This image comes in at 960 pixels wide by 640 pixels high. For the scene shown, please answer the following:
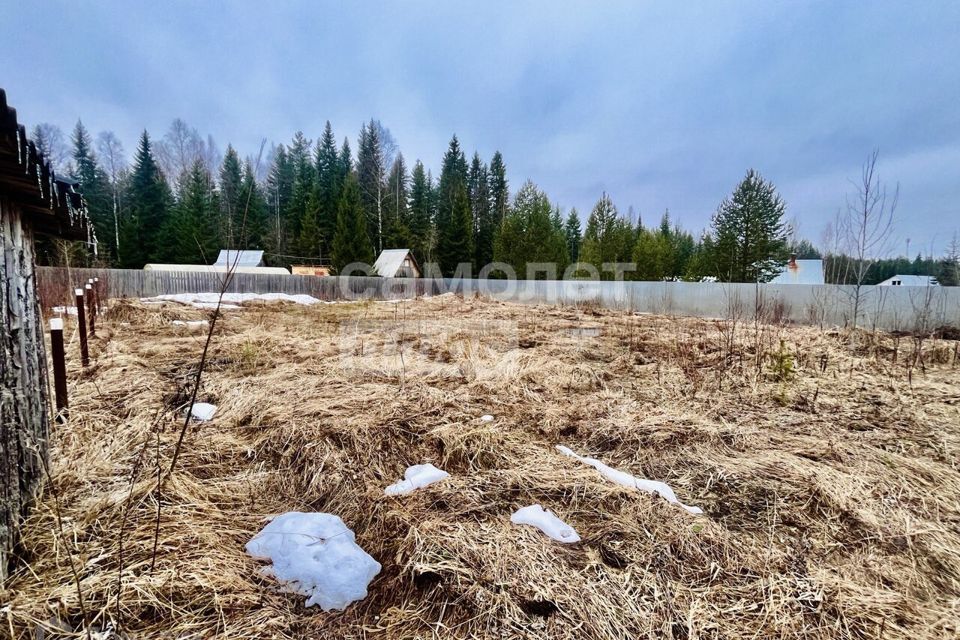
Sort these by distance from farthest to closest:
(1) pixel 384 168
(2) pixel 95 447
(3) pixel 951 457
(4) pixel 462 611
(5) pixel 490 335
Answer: (1) pixel 384 168 → (5) pixel 490 335 → (3) pixel 951 457 → (2) pixel 95 447 → (4) pixel 462 611

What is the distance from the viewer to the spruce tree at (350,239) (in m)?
23.3

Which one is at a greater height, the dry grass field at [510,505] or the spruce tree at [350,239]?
the spruce tree at [350,239]

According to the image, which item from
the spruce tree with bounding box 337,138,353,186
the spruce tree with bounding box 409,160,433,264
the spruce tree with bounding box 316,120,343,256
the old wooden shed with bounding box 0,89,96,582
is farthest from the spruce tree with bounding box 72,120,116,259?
the old wooden shed with bounding box 0,89,96,582

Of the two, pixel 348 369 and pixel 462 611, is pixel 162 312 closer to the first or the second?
pixel 348 369

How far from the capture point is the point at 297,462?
2.05 m

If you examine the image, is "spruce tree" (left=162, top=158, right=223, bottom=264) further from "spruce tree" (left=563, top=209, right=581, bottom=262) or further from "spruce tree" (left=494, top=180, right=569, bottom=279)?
"spruce tree" (left=563, top=209, right=581, bottom=262)

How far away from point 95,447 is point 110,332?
5140 mm

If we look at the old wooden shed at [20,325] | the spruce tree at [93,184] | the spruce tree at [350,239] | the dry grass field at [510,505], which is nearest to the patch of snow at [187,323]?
the dry grass field at [510,505]

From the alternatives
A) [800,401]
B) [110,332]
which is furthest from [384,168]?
[800,401]

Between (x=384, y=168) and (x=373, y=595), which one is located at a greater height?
(x=384, y=168)

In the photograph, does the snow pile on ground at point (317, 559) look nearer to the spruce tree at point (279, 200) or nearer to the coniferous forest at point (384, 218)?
the coniferous forest at point (384, 218)

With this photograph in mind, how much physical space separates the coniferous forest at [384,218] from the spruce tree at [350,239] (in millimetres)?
68

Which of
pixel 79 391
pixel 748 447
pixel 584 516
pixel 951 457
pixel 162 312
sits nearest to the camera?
pixel 584 516

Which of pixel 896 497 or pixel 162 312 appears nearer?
pixel 896 497
